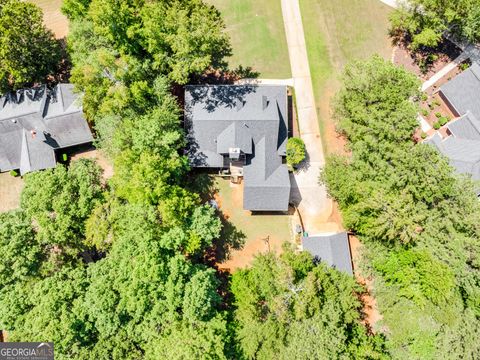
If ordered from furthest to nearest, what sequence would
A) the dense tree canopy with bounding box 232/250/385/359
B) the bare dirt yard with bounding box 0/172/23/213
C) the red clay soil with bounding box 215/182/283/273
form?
the bare dirt yard with bounding box 0/172/23/213, the red clay soil with bounding box 215/182/283/273, the dense tree canopy with bounding box 232/250/385/359

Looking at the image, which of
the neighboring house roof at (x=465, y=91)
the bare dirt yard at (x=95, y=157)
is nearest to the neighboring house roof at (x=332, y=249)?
the neighboring house roof at (x=465, y=91)

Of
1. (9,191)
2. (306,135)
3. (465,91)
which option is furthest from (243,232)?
(465,91)

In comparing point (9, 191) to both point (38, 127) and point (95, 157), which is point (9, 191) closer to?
point (38, 127)

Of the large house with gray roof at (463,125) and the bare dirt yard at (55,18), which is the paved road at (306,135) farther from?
the bare dirt yard at (55,18)

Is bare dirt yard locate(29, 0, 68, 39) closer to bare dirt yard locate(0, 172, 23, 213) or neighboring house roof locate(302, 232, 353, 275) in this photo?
bare dirt yard locate(0, 172, 23, 213)

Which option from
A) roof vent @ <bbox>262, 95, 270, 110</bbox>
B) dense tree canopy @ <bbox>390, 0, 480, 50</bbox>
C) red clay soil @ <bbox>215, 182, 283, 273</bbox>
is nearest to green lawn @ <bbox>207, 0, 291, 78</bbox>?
roof vent @ <bbox>262, 95, 270, 110</bbox>

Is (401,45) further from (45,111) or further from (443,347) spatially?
(45,111)

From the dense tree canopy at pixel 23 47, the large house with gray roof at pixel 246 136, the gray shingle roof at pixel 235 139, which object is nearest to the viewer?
the dense tree canopy at pixel 23 47
